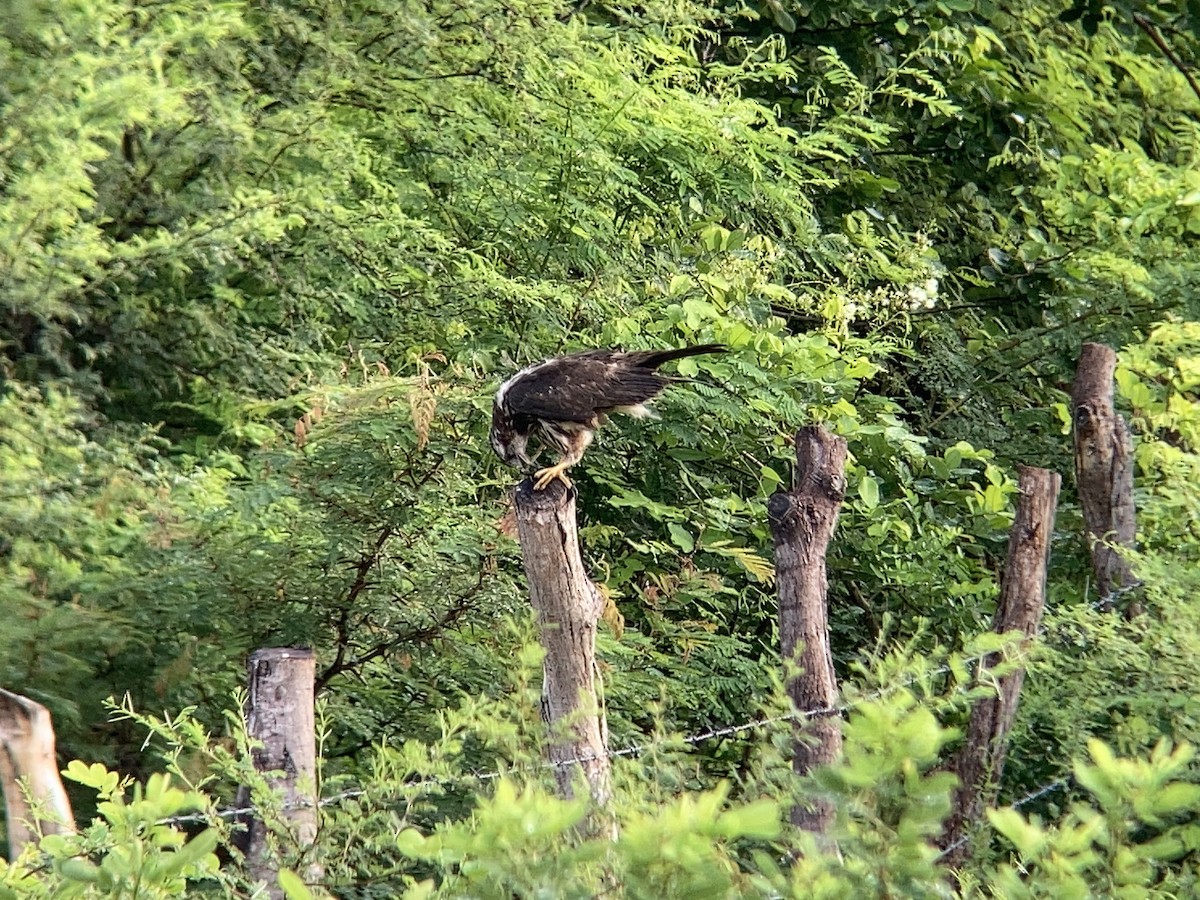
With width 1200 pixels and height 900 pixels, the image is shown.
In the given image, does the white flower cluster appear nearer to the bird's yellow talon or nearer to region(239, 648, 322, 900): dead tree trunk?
the bird's yellow talon

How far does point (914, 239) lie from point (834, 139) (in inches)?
55.6

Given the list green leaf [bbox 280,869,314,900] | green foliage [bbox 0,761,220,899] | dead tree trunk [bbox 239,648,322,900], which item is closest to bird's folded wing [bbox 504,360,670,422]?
dead tree trunk [bbox 239,648,322,900]

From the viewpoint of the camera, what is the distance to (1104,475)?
214 inches

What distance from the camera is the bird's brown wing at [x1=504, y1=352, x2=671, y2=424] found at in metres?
4.91

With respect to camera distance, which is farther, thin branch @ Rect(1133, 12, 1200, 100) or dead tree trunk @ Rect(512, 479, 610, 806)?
thin branch @ Rect(1133, 12, 1200, 100)

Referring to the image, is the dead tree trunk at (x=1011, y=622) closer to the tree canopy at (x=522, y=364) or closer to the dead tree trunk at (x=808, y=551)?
the tree canopy at (x=522, y=364)

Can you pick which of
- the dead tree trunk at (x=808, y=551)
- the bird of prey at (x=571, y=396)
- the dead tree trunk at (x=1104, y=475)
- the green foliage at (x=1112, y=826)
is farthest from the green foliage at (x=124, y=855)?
the dead tree trunk at (x=1104, y=475)

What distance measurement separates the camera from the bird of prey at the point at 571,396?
4.91 meters

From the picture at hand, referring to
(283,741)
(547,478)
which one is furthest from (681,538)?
(283,741)

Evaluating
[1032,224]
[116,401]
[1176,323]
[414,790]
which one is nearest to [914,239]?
[1032,224]

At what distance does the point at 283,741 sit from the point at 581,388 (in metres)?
1.85

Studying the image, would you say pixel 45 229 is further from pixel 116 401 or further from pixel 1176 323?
pixel 1176 323

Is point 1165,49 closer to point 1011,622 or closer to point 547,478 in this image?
point 1011,622

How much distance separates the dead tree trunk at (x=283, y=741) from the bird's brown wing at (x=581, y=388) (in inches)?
63.7
